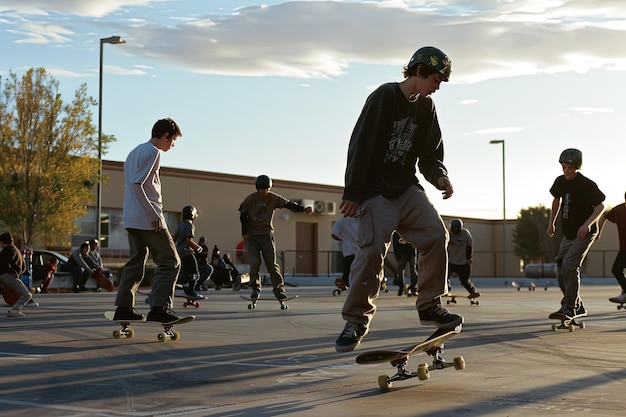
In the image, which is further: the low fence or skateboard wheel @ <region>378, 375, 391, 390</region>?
the low fence

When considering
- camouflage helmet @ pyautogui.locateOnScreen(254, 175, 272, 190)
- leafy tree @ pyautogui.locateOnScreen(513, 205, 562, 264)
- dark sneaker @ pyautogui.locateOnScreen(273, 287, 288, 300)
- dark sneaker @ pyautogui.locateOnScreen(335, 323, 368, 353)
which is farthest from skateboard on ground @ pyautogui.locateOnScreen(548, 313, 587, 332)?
leafy tree @ pyautogui.locateOnScreen(513, 205, 562, 264)

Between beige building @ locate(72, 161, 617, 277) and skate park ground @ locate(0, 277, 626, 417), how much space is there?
31.6 meters

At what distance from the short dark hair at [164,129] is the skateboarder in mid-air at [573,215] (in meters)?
4.54

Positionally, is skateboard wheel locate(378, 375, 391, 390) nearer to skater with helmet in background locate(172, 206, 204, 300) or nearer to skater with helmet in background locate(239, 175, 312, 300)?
skater with helmet in background locate(239, 175, 312, 300)

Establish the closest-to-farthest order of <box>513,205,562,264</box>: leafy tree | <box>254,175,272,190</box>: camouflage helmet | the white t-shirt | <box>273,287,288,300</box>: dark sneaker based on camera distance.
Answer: the white t-shirt → <box>254,175,272,190</box>: camouflage helmet → <box>273,287,288,300</box>: dark sneaker → <box>513,205,562,264</box>: leafy tree

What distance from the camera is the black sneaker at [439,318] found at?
6367 mm

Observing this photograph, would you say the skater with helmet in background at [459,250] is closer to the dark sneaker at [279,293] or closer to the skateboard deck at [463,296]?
A: the skateboard deck at [463,296]

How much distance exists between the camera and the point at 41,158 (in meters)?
35.8

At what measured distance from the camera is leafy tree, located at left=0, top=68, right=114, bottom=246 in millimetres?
35312

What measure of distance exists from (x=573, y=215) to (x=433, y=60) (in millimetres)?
5681

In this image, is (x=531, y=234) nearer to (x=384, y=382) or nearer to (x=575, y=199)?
(x=575, y=199)

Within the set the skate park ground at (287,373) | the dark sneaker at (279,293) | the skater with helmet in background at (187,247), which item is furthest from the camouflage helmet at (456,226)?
the skate park ground at (287,373)

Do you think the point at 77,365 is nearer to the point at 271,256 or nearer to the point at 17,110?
the point at 271,256

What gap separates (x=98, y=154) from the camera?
120 feet
